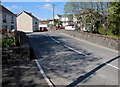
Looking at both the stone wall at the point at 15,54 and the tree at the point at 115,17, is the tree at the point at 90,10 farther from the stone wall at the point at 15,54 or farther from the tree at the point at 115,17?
the stone wall at the point at 15,54

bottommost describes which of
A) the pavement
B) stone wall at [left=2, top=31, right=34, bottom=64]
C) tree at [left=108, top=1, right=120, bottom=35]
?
the pavement

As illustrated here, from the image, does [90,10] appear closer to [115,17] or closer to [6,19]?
[115,17]

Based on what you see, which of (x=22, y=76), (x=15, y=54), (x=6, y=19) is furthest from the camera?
(x=6, y=19)

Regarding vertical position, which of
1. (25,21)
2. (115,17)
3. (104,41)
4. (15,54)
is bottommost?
(15,54)

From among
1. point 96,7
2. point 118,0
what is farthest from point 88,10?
point 118,0

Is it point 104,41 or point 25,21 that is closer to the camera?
point 104,41

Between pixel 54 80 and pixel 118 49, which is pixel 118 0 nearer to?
pixel 118 49

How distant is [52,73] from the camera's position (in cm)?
748

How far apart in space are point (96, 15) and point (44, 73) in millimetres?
21200

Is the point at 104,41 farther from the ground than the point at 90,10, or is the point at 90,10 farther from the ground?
the point at 90,10

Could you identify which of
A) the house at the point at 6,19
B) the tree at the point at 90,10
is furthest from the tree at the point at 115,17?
the house at the point at 6,19

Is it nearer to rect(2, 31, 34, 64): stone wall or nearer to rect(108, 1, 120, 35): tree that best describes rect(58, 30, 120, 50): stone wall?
rect(108, 1, 120, 35): tree

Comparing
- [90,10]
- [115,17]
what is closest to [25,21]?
[90,10]

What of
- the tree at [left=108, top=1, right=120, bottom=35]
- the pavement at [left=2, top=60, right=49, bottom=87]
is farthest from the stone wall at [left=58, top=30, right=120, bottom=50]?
the pavement at [left=2, top=60, right=49, bottom=87]
